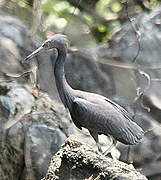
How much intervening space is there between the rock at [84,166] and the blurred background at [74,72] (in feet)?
6.75

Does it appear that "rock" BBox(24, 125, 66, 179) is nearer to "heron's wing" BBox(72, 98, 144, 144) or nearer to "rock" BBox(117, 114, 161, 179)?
"rock" BBox(117, 114, 161, 179)

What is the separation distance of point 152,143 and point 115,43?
1419 mm

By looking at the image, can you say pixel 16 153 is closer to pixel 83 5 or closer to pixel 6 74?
pixel 6 74

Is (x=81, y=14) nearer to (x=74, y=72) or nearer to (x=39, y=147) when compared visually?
(x=74, y=72)

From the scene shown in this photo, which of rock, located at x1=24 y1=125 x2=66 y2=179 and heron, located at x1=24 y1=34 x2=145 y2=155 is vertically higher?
heron, located at x1=24 y1=34 x2=145 y2=155

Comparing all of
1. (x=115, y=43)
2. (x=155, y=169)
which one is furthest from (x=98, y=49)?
(x=155, y=169)

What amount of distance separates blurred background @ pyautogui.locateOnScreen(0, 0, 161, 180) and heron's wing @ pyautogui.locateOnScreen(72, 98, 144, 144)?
209 cm

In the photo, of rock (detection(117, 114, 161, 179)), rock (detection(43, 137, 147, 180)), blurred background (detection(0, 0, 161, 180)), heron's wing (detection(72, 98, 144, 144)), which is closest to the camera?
rock (detection(43, 137, 147, 180))

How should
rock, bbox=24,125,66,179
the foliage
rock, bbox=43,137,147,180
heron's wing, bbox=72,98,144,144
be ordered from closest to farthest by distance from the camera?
1. rock, bbox=43,137,147,180
2. heron's wing, bbox=72,98,144,144
3. rock, bbox=24,125,66,179
4. the foliage

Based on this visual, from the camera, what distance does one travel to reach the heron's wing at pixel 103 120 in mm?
5082

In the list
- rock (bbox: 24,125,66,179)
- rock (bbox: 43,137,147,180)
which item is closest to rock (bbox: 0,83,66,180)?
rock (bbox: 24,125,66,179)

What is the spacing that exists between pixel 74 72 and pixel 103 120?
3150mm

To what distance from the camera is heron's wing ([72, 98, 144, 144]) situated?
16.7 ft

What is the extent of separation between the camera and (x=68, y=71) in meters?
8.20
